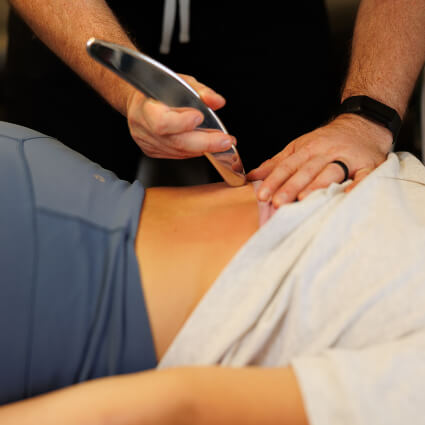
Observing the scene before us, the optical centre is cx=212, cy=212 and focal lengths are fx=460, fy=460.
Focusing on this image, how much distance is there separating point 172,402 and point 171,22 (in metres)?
0.82

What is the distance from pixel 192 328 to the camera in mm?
544

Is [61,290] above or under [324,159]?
under

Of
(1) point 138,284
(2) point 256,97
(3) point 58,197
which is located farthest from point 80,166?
(2) point 256,97

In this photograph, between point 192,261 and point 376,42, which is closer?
point 192,261

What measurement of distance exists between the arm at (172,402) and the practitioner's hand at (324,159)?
263 mm

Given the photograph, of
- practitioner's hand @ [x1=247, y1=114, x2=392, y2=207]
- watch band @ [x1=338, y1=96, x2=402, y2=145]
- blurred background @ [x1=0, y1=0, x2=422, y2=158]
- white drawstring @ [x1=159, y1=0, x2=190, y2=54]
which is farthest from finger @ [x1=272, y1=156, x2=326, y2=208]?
blurred background @ [x1=0, y1=0, x2=422, y2=158]

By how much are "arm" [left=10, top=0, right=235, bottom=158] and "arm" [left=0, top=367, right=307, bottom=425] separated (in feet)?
0.99

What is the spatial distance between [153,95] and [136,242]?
190 millimetres

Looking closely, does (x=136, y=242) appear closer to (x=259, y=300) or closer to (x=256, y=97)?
(x=259, y=300)

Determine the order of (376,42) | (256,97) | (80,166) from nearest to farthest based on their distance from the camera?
(80,166) → (376,42) → (256,97)

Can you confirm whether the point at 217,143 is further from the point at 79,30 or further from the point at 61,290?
the point at 79,30

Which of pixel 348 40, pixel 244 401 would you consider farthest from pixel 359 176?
pixel 348 40

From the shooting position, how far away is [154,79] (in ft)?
1.85

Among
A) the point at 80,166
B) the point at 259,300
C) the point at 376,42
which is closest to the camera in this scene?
the point at 259,300
